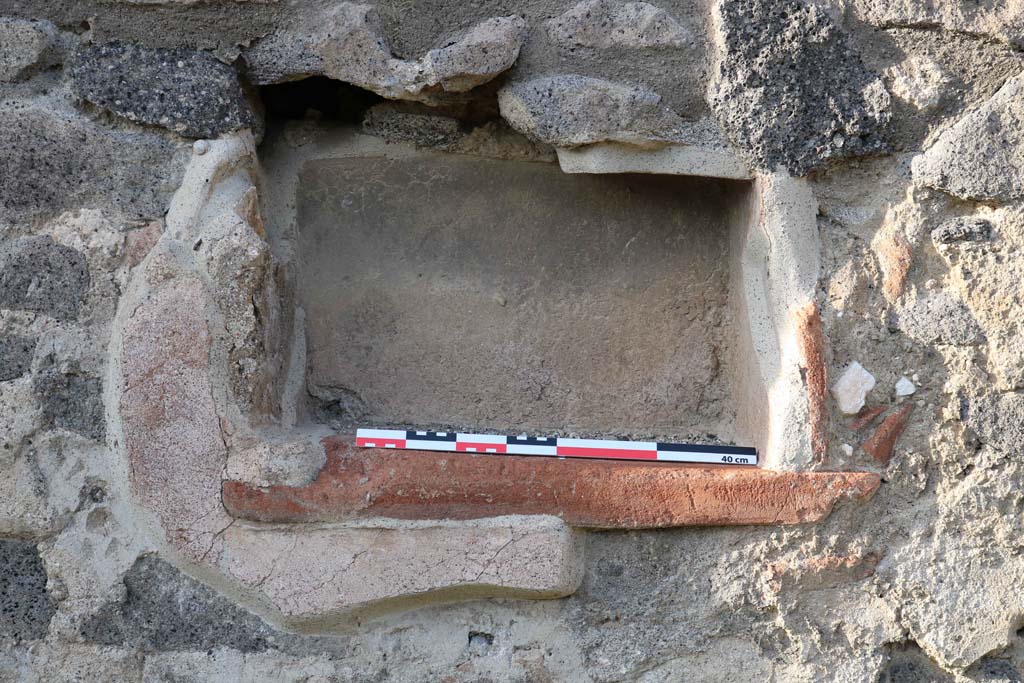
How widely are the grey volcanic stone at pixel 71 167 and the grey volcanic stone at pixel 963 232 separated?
1.15 meters

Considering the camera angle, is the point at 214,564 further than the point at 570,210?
No

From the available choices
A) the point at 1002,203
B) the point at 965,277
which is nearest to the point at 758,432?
the point at 965,277

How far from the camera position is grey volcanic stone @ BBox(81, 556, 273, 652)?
1540 millimetres

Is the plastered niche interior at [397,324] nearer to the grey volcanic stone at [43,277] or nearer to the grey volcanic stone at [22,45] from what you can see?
the grey volcanic stone at [43,277]

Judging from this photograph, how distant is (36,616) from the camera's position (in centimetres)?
155

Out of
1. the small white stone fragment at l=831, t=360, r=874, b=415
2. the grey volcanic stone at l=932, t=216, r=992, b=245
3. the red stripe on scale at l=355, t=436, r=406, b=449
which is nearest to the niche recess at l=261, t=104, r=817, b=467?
the red stripe on scale at l=355, t=436, r=406, b=449

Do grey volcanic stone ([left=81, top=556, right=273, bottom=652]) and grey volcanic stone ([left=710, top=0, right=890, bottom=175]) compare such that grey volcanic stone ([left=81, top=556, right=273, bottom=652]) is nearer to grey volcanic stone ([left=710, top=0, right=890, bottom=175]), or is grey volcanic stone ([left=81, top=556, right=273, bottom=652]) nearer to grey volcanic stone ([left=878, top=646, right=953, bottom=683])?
grey volcanic stone ([left=878, top=646, right=953, bottom=683])

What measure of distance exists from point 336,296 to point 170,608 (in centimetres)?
56

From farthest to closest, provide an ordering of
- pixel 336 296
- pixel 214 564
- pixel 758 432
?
pixel 336 296 < pixel 758 432 < pixel 214 564

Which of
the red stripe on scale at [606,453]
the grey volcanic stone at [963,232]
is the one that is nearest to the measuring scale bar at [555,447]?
the red stripe on scale at [606,453]

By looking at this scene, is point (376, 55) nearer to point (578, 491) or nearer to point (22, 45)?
point (22, 45)

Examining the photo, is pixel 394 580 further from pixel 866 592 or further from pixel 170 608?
pixel 866 592

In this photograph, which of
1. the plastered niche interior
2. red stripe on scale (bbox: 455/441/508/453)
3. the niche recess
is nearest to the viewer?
the plastered niche interior

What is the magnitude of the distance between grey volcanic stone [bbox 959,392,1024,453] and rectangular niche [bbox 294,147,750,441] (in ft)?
1.19
